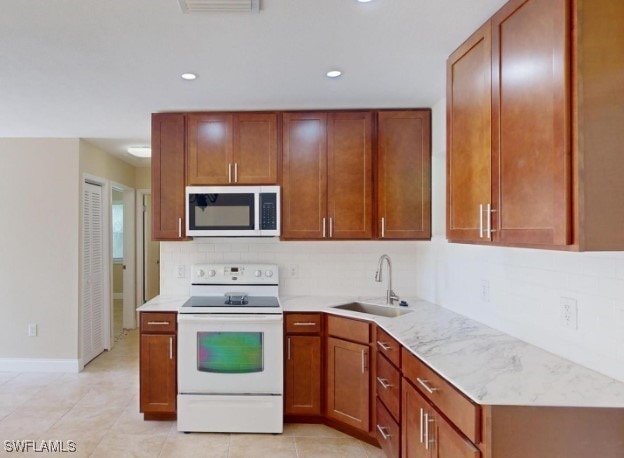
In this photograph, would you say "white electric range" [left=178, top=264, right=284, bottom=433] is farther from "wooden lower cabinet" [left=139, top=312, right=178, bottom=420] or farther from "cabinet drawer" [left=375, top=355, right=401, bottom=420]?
"cabinet drawer" [left=375, top=355, right=401, bottom=420]

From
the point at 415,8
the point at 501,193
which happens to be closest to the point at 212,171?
the point at 415,8

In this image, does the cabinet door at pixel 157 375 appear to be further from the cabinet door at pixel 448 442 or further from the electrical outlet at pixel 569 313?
the electrical outlet at pixel 569 313

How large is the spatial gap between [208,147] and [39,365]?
2.94m

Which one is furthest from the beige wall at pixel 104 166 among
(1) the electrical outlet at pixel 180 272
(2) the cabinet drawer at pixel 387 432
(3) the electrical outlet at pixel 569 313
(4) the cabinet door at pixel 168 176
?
(3) the electrical outlet at pixel 569 313

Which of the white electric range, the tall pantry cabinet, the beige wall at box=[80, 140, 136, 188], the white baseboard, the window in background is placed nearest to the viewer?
the tall pantry cabinet

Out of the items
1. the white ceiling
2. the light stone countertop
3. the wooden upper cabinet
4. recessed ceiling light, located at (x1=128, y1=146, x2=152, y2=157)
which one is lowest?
the light stone countertop

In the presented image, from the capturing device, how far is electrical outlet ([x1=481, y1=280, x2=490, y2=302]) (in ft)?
7.35

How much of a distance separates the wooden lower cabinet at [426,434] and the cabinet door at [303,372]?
0.88 metres

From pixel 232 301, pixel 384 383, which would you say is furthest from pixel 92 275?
pixel 384 383

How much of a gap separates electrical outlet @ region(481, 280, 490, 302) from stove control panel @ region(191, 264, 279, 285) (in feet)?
5.37

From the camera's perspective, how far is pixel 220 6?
1.57 metres

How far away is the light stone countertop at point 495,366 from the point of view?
132 cm

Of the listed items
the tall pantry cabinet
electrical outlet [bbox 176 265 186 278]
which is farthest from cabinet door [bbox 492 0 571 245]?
electrical outlet [bbox 176 265 186 278]

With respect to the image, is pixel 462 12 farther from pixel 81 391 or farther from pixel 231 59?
pixel 81 391
